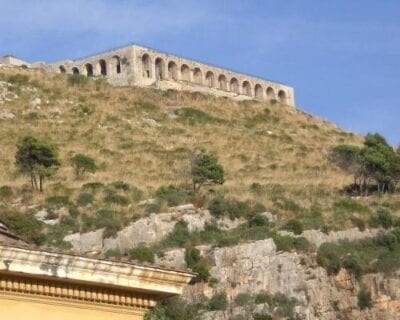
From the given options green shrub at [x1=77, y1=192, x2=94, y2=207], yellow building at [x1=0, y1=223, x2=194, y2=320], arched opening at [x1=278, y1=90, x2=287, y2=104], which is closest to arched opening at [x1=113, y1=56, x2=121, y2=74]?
arched opening at [x1=278, y1=90, x2=287, y2=104]

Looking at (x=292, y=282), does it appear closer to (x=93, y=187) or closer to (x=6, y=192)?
(x=93, y=187)

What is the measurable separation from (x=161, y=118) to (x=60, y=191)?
25300 mm

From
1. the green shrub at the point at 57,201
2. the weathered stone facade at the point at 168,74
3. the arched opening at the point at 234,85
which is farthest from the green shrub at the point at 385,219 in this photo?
the arched opening at the point at 234,85

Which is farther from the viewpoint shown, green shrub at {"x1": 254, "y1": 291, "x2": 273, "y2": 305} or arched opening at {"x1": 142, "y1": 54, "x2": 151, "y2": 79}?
arched opening at {"x1": 142, "y1": 54, "x2": 151, "y2": 79}

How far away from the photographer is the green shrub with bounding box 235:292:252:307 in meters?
47.9

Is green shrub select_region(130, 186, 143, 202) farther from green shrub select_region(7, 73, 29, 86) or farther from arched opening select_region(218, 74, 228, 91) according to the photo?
arched opening select_region(218, 74, 228, 91)

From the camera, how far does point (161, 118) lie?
267 ft

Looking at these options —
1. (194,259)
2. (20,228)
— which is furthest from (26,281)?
(194,259)

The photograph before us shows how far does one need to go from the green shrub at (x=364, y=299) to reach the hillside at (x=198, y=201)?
0.91 feet

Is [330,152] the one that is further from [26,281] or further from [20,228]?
[26,281]

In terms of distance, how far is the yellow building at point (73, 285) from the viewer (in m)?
9.49

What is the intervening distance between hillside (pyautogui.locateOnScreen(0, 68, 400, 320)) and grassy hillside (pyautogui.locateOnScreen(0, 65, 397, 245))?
0.42 ft

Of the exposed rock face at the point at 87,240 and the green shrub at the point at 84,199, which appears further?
the green shrub at the point at 84,199

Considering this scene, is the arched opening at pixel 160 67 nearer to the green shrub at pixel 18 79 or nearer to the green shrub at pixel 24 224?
the green shrub at pixel 18 79
